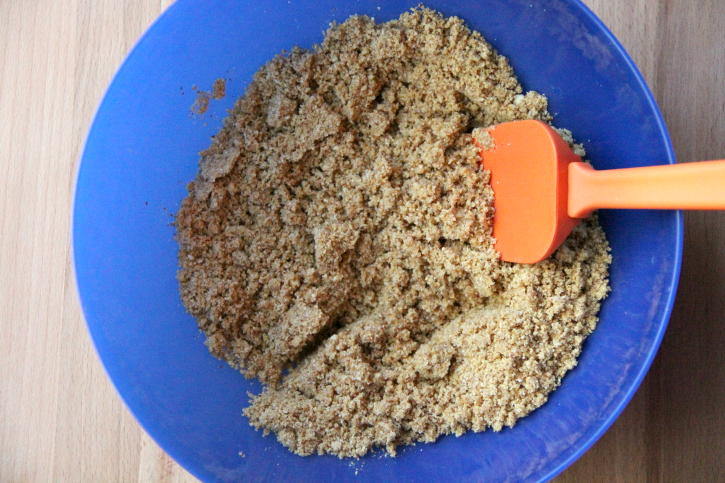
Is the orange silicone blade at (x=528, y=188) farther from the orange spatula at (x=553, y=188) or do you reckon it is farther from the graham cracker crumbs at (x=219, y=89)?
the graham cracker crumbs at (x=219, y=89)

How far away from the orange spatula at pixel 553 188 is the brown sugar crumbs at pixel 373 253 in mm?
59

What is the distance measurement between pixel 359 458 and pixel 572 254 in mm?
719

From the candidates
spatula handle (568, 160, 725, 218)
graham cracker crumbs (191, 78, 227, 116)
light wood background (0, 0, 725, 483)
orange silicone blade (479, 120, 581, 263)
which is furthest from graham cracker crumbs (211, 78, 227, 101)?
spatula handle (568, 160, 725, 218)

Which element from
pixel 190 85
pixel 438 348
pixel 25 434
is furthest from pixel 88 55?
pixel 438 348

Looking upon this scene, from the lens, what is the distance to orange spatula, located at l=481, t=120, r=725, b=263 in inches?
36.9

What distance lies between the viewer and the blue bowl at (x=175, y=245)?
1.12m

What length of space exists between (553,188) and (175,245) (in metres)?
0.95

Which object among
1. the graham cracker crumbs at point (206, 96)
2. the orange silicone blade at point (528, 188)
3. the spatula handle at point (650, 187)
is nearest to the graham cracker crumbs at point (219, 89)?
the graham cracker crumbs at point (206, 96)

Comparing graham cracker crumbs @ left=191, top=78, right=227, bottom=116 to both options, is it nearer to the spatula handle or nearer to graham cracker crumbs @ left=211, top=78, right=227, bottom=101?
graham cracker crumbs @ left=211, top=78, right=227, bottom=101

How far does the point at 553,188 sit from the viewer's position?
1.11 metres

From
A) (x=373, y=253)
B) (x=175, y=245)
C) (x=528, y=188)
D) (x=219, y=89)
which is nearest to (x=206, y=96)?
(x=219, y=89)

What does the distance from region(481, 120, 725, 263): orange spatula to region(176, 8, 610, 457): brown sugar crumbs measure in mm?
59

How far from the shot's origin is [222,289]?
1.27 m

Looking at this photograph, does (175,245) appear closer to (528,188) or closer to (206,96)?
(206,96)
